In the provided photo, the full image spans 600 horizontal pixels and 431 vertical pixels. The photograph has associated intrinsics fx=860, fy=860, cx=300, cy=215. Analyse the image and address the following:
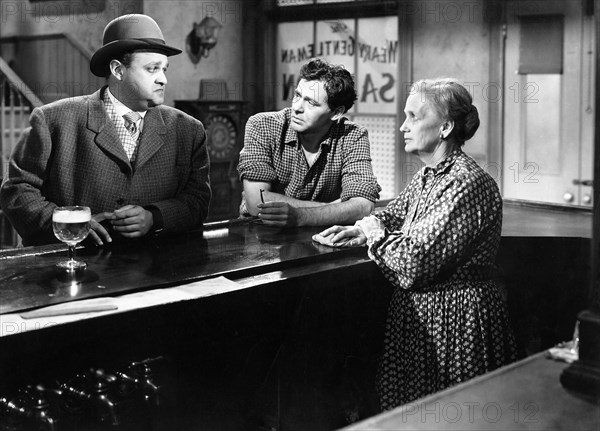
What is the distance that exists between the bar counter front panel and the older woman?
0.22 metres

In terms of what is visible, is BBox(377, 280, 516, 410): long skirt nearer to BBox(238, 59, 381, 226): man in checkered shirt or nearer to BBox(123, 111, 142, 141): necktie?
BBox(238, 59, 381, 226): man in checkered shirt

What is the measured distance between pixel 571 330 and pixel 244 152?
1.71 meters

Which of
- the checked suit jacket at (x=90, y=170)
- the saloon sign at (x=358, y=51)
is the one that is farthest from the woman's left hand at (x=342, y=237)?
the saloon sign at (x=358, y=51)

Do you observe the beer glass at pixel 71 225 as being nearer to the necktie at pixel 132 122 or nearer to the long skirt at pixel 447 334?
the necktie at pixel 132 122

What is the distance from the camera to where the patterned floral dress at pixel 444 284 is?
281 cm

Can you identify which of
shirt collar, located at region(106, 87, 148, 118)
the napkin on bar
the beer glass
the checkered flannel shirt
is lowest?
the napkin on bar

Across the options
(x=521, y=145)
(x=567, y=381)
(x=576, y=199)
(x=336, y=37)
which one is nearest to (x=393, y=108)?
(x=336, y=37)

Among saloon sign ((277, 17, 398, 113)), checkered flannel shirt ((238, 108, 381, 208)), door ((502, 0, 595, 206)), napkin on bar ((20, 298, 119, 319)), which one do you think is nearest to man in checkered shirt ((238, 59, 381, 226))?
checkered flannel shirt ((238, 108, 381, 208))

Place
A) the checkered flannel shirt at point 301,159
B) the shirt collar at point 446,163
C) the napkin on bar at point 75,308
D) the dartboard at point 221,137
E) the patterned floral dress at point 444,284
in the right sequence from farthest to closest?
the dartboard at point 221,137, the checkered flannel shirt at point 301,159, the shirt collar at point 446,163, the patterned floral dress at point 444,284, the napkin on bar at point 75,308

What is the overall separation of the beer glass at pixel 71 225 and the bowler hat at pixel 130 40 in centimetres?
Answer: 99

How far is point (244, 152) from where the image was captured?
3.94 meters

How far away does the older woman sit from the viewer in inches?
112

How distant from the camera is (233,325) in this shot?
2.95 meters

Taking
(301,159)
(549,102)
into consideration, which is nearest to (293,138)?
(301,159)
